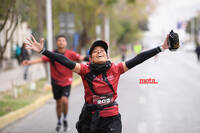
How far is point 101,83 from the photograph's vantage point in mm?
4461

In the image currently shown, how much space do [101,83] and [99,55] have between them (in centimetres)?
33

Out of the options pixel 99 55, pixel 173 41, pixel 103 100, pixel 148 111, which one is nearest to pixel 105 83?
pixel 103 100

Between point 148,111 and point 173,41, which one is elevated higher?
point 173,41

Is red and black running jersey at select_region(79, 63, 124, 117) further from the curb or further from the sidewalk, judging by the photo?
the sidewalk

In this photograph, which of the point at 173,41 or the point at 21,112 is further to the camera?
the point at 21,112

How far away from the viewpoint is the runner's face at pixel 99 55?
14.8 ft

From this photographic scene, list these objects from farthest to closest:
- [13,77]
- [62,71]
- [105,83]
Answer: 1. [13,77]
2. [62,71]
3. [105,83]

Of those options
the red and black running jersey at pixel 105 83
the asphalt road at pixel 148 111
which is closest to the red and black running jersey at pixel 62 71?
the asphalt road at pixel 148 111

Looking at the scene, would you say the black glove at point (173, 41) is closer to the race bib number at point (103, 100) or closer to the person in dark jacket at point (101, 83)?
the person in dark jacket at point (101, 83)

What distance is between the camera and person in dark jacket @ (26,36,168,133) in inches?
175

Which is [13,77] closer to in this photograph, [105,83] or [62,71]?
[62,71]

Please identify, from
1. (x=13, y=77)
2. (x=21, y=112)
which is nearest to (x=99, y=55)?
(x=21, y=112)

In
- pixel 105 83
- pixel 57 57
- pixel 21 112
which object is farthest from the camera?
pixel 21 112

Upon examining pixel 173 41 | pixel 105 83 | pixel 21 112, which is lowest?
pixel 21 112
